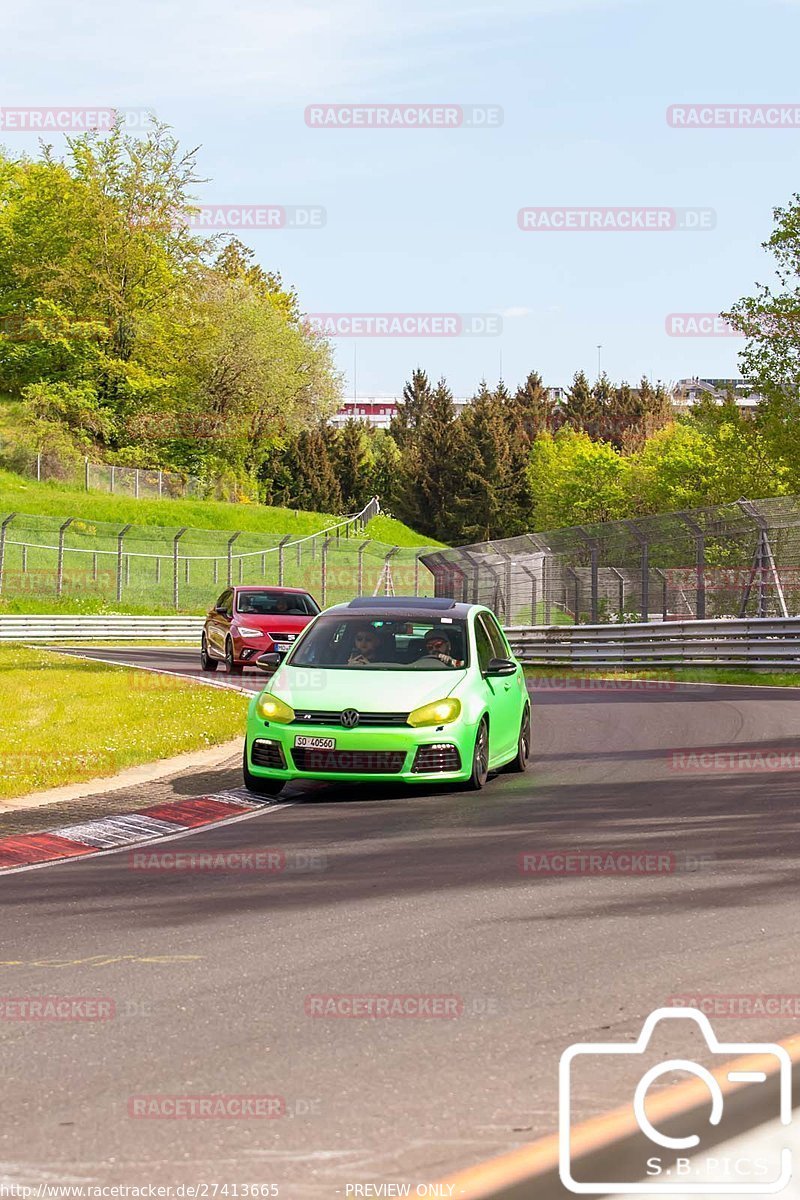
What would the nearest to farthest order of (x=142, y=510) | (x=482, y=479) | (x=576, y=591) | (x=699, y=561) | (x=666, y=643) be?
(x=699, y=561) → (x=666, y=643) → (x=576, y=591) → (x=142, y=510) → (x=482, y=479)

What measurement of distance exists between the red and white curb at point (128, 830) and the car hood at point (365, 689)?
2.85 ft

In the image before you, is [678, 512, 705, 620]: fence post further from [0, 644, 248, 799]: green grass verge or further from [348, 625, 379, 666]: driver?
[348, 625, 379, 666]: driver

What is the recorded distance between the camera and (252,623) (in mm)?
29812

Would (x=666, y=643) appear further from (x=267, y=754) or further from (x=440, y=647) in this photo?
(x=267, y=754)

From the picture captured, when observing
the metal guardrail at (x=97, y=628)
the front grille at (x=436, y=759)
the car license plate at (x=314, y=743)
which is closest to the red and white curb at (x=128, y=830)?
the car license plate at (x=314, y=743)

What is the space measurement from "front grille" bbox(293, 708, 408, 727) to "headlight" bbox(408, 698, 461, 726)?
0.08m

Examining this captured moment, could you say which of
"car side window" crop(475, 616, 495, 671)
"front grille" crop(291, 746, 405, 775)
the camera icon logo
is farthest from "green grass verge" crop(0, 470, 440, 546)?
the camera icon logo

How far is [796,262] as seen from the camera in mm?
43625

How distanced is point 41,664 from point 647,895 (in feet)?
79.4

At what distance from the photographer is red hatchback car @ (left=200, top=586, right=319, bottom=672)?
29500 millimetres

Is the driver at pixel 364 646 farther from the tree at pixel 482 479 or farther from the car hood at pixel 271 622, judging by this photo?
the tree at pixel 482 479

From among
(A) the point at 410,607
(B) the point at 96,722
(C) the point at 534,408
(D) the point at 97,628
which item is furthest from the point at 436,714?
(C) the point at 534,408

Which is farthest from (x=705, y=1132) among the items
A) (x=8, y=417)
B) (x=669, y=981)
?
(x=8, y=417)

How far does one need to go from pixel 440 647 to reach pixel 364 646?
64cm
